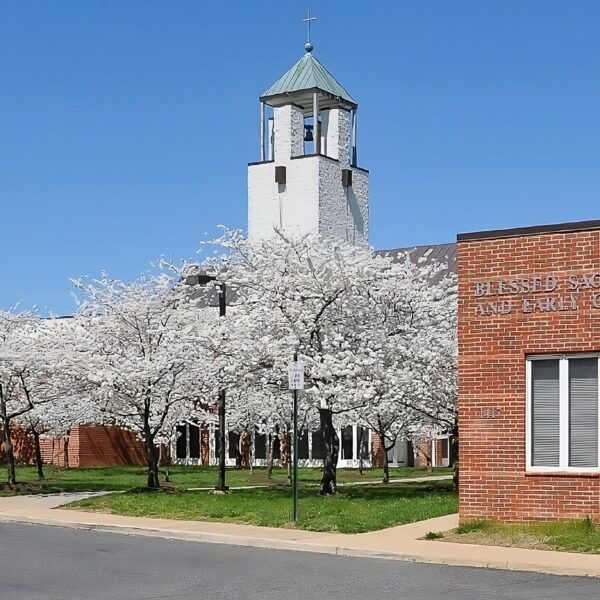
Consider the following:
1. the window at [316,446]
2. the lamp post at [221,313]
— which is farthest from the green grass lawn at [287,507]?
the window at [316,446]

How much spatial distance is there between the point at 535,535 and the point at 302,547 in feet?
11.2

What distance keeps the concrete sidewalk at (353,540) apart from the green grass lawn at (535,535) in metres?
0.38

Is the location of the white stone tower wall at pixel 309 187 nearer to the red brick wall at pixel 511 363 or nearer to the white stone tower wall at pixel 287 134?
the white stone tower wall at pixel 287 134

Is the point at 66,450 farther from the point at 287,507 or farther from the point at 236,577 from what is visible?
the point at 236,577

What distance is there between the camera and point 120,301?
30734 mm

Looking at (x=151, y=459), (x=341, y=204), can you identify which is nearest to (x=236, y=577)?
(x=151, y=459)

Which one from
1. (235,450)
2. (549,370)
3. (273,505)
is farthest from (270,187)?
(549,370)

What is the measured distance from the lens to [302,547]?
685 inches

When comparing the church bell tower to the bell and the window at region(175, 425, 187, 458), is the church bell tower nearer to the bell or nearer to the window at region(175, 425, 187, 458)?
the bell

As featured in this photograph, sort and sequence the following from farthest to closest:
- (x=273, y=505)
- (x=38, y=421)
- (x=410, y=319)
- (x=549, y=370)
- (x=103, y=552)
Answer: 1. (x=38, y=421)
2. (x=410, y=319)
3. (x=273, y=505)
4. (x=549, y=370)
5. (x=103, y=552)

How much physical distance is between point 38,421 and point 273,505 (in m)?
23.0

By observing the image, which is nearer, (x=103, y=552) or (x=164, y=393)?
(x=103, y=552)

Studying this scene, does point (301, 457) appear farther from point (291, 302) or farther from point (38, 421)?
point (291, 302)

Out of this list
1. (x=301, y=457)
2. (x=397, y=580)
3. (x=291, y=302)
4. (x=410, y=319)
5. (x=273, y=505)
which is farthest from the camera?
(x=301, y=457)
